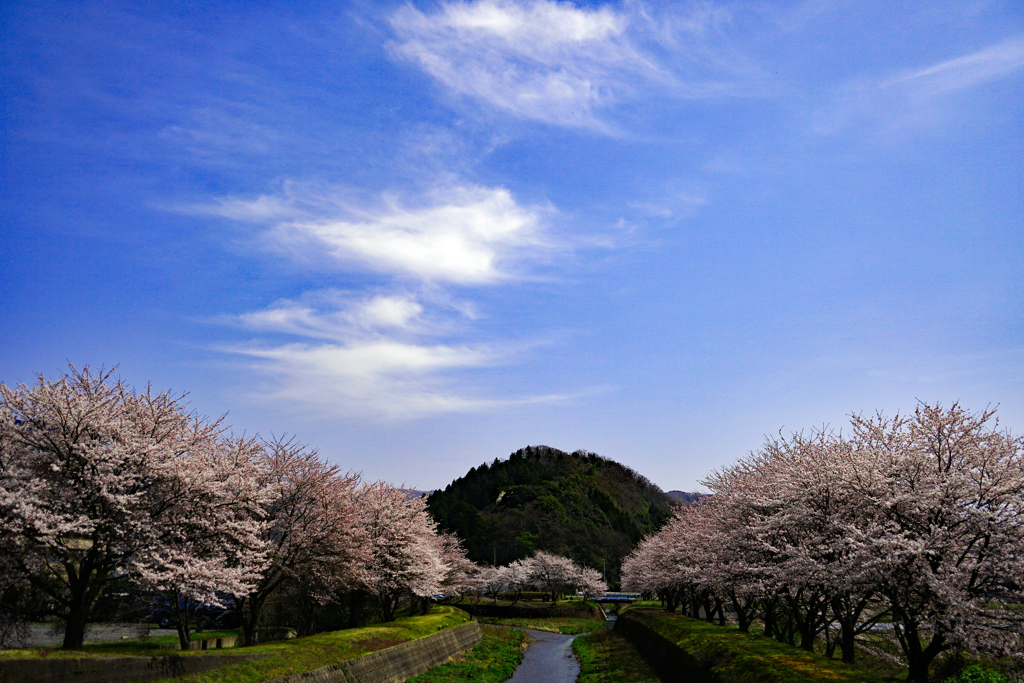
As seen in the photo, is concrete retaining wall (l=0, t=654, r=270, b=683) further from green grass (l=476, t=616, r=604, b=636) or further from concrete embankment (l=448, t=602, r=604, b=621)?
concrete embankment (l=448, t=602, r=604, b=621)

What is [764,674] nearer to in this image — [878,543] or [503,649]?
[878,543]

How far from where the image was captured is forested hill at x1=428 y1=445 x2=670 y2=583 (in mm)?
136875

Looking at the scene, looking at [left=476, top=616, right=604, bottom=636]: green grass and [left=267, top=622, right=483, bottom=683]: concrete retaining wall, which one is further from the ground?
[left=267, top=622, right=483, bottom=683]: concrete retaining wall

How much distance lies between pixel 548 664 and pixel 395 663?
18576mm

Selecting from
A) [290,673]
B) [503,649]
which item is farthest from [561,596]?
[290,673]

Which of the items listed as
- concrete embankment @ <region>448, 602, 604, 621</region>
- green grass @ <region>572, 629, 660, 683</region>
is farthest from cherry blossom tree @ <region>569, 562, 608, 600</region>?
green grass @ <region>572, 629, 660, 683</region>

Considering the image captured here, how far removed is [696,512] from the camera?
1821 inches

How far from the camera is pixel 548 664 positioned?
4350cm

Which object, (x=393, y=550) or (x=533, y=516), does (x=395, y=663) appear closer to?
(x=393, y=550)

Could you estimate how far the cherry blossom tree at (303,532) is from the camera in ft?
93.8

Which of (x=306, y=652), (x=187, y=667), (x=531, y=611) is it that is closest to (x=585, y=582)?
(x=531, y=611)

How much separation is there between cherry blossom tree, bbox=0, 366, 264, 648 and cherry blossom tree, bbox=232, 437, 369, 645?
5532mm

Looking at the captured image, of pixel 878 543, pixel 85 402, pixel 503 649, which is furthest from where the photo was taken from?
pixel 503 649

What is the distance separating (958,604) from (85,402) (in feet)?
89.1
